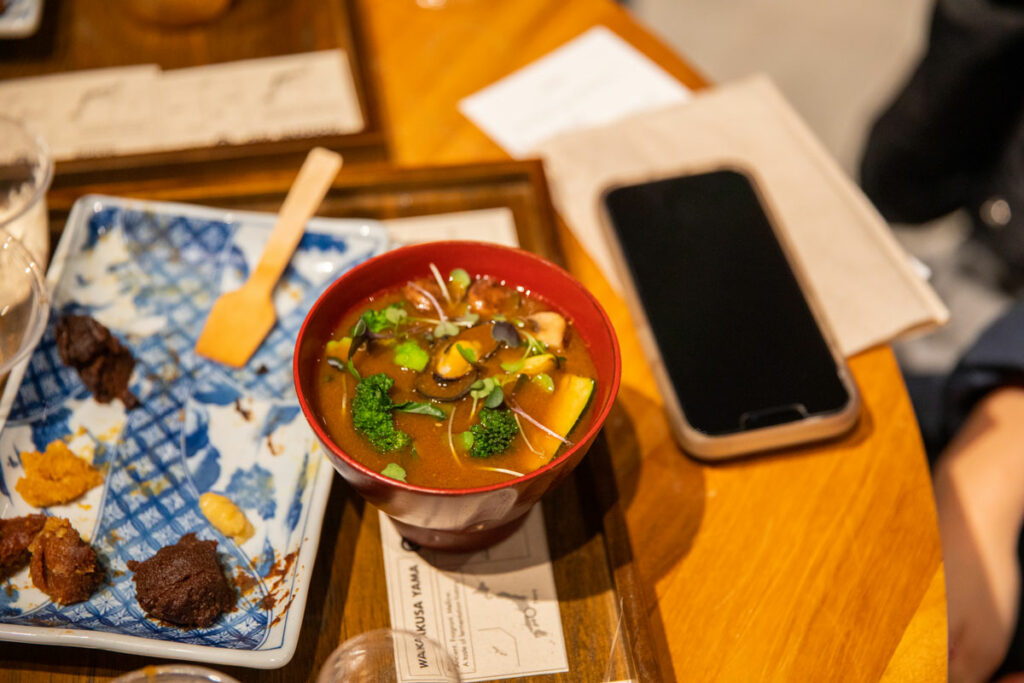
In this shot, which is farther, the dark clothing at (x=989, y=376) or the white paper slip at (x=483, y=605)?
the dark clothing at (x=989, y=376)

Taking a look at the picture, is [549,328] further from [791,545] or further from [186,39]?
[186,39]

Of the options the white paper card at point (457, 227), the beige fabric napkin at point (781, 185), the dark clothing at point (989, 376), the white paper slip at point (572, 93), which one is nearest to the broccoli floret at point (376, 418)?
the white paper card at point (457, 227)

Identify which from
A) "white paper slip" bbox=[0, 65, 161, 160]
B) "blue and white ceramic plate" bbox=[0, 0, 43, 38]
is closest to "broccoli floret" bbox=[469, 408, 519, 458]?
"white paper slip" bbox=[0, 65, 161, 160]

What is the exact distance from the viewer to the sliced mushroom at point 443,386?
128 centimetres

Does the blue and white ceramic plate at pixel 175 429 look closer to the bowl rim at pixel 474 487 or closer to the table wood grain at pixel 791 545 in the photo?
the bowl rim at pixel 474 487

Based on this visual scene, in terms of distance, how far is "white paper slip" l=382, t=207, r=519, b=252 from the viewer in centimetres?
172

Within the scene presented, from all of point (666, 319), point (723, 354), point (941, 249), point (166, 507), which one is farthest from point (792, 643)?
point (941, 249)

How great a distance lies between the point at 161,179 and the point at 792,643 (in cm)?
159

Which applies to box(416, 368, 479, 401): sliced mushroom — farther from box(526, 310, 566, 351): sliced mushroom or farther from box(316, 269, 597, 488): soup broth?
box(526, 310, 566, 351): sliced mushroom

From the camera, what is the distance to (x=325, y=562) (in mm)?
1339

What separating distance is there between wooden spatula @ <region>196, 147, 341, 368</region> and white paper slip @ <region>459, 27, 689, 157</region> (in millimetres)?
488

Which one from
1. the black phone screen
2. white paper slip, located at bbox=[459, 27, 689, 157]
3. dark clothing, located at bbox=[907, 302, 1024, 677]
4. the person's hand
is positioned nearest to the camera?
the black phone screen

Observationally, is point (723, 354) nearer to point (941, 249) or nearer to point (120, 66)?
point (120, 66)

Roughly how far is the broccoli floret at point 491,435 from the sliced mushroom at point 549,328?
180mm
